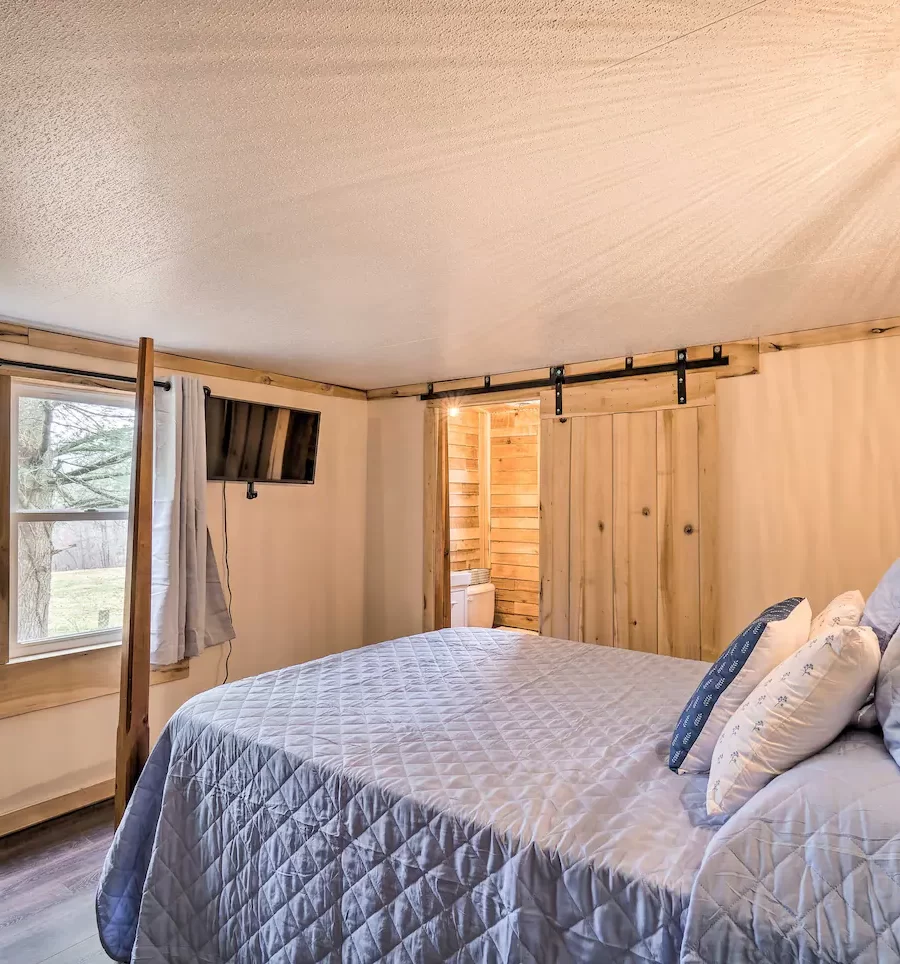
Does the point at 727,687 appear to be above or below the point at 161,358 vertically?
below

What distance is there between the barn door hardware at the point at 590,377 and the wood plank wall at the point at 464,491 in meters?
1.62

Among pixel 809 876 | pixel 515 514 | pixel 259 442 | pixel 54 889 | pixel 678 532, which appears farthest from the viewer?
pixel 515 514

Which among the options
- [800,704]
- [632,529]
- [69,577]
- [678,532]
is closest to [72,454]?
[69,577]

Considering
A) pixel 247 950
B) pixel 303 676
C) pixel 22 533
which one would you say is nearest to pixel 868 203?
pixel 303 676

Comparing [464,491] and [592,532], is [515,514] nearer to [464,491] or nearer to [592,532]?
[464,491]

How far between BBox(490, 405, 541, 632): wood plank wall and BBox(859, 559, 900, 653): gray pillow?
4.45m

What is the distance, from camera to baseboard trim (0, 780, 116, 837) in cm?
296

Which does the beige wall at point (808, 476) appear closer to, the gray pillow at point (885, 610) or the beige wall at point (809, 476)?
the beige wall at point (809, 476)

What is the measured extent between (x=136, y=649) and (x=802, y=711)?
89.3 inches

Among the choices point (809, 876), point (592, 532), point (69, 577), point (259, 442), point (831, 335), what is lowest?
point (809, 876)

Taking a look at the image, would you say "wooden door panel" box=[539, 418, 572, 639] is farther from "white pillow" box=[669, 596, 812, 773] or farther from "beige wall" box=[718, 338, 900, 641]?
"white pillow" box=[669, 596, 812, 773]

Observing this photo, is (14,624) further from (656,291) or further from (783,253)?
(783,253)

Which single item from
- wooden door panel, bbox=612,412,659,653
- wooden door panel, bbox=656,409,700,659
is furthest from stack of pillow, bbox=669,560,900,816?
wooden door panel, bbox=612,412,659,653

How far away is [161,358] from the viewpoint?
3.55 m
